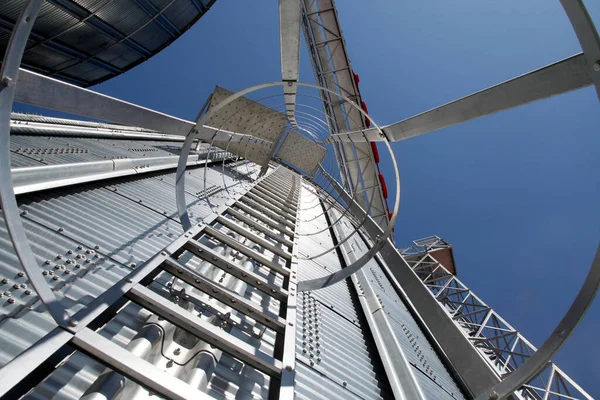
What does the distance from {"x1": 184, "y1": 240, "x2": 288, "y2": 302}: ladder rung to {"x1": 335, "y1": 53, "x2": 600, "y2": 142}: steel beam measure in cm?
220

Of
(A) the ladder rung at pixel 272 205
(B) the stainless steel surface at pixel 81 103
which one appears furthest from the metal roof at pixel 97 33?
(B) the stainless steel surface at pixel 81 103

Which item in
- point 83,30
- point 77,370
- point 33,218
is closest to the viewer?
point 77,370

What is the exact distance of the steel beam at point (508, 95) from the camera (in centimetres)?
243

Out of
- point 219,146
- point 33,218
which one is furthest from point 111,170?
point 219,146

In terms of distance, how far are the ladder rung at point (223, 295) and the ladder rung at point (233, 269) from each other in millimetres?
435

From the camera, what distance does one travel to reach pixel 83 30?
11.5 meters

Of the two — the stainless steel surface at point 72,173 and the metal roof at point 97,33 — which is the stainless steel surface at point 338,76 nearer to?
the metal roof at point 97,33

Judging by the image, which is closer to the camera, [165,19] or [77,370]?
[77,370]

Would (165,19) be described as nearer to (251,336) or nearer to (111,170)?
(111,170)

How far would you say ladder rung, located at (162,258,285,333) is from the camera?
2.70 m

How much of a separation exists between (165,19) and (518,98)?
14274mm

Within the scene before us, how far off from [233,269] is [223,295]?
Answer: 53 centimetres

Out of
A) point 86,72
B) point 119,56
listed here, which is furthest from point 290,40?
point 86,72

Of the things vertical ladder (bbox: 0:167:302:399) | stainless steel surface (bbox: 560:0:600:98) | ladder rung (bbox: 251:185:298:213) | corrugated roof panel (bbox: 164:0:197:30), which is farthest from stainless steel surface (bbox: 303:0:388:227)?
stainless steel surface (bbox: 560:0:600:98)
